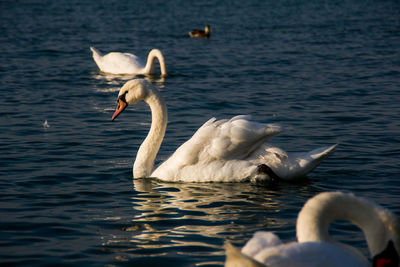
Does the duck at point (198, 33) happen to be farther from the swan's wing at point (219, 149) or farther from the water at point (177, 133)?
the swan's wing at point (219, 149)

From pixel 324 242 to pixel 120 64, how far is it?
525 inches

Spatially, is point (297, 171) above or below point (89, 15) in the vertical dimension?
below

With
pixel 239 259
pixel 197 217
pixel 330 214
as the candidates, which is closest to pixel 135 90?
pixel 197 217

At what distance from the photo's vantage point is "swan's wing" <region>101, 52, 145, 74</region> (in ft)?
55.0

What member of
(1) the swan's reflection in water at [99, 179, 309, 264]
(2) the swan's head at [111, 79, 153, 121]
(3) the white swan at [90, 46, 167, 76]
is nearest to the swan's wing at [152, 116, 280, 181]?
(1) the swan's reflection in water at [99, 179, 309, 264]

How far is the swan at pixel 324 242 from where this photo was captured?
11.3 feet

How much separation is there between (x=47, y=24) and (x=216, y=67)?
13009 mm

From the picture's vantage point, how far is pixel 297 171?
7.45 m

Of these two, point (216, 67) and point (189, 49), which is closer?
point (216, 67)

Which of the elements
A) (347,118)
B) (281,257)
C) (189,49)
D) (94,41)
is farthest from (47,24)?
(281,257)

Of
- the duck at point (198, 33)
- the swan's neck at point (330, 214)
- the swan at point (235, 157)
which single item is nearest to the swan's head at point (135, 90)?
the swan at point (235, 157)

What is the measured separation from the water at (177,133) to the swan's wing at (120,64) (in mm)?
392

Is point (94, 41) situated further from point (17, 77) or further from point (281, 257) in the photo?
point (281, 257)

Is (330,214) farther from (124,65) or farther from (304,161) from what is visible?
(124,65)
